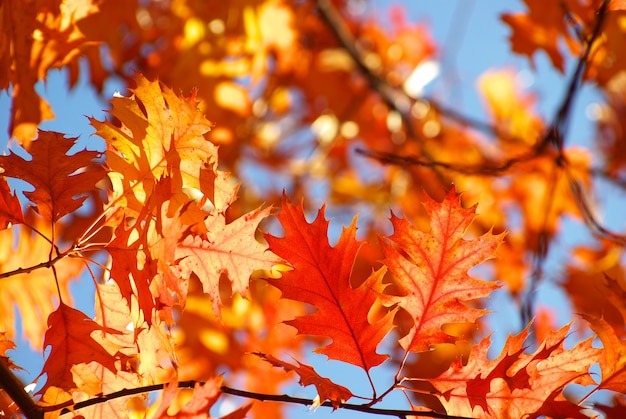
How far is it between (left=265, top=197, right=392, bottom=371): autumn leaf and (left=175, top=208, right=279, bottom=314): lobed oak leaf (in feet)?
0.14

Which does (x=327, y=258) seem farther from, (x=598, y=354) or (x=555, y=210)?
(x=555, y=210)

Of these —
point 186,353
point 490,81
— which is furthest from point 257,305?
point 490,81

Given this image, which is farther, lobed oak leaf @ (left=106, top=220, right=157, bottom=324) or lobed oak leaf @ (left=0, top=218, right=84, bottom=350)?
lobed oak leaf @ (left=0, top=218, right=84, bottom=350)

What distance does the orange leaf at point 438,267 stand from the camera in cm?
82

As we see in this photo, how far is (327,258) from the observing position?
818 millimetres

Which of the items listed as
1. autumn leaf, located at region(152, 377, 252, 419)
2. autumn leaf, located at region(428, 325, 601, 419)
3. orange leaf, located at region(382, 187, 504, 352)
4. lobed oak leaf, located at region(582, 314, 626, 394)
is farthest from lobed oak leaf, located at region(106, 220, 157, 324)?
lobed oak leaf, located at region(582, 314, 626, 394)

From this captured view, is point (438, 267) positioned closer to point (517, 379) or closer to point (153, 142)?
point (517, 379)

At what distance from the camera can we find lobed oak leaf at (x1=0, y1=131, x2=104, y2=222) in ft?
2.65

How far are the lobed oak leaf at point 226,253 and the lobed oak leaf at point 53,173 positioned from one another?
6.0 inches

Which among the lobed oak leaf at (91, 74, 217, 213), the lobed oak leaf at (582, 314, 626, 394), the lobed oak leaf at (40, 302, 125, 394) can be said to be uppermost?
the lobed oak leaf at (91, 74, 217, 213)

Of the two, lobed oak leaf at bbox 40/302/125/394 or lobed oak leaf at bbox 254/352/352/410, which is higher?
lobed oak leaf at bbox 40/302/125/394

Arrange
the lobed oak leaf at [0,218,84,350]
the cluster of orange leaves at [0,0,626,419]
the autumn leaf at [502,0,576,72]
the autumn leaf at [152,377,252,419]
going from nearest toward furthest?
1. the autumn leaf at [152,377,252,419]
2. the cluster of orange leaves at [0,0,626,419]
3. the lobed oak leaf at [0,218,84,350]
4. the autumn leaf at [502,0,576,72]

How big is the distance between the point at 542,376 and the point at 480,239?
190 millimetres

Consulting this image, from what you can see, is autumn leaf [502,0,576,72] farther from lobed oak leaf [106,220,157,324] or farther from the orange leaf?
lobed oak leaf [106,220,157,324]
